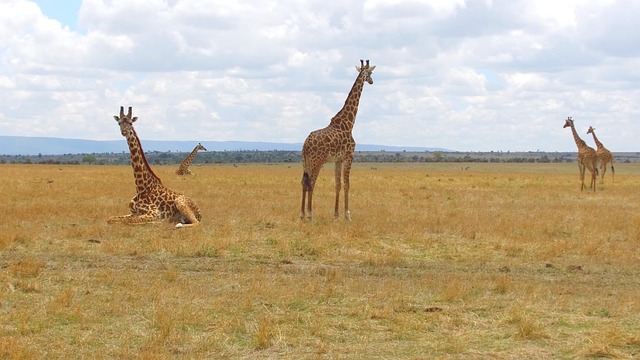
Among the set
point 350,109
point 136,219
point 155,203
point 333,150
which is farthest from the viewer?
point 350,109

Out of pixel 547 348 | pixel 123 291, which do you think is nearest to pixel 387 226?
pixel 123 291

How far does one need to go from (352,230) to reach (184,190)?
12.2m

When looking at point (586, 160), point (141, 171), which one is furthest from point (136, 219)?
point (586, 160)

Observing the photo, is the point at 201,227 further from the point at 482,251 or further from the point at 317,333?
the point at 317,333

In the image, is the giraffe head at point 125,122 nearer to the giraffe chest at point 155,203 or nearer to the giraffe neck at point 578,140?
the giraffe chest at point 155,203

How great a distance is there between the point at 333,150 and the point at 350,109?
1332mm

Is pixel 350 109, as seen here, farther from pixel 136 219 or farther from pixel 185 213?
pixel 136 219

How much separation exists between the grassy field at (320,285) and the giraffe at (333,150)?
81 cm

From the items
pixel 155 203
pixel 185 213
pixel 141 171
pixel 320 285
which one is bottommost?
pixel 320 285

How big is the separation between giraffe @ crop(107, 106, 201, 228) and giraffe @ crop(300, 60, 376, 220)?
2617 millimetres

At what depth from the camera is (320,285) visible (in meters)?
10.0

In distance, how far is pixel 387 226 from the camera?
15953mm

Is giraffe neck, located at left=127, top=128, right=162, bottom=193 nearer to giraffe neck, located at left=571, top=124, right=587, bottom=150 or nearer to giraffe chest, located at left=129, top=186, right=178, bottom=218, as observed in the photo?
giraffe chest, located at left=129, top=186, right=178, bottom=218

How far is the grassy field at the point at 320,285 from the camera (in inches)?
293
